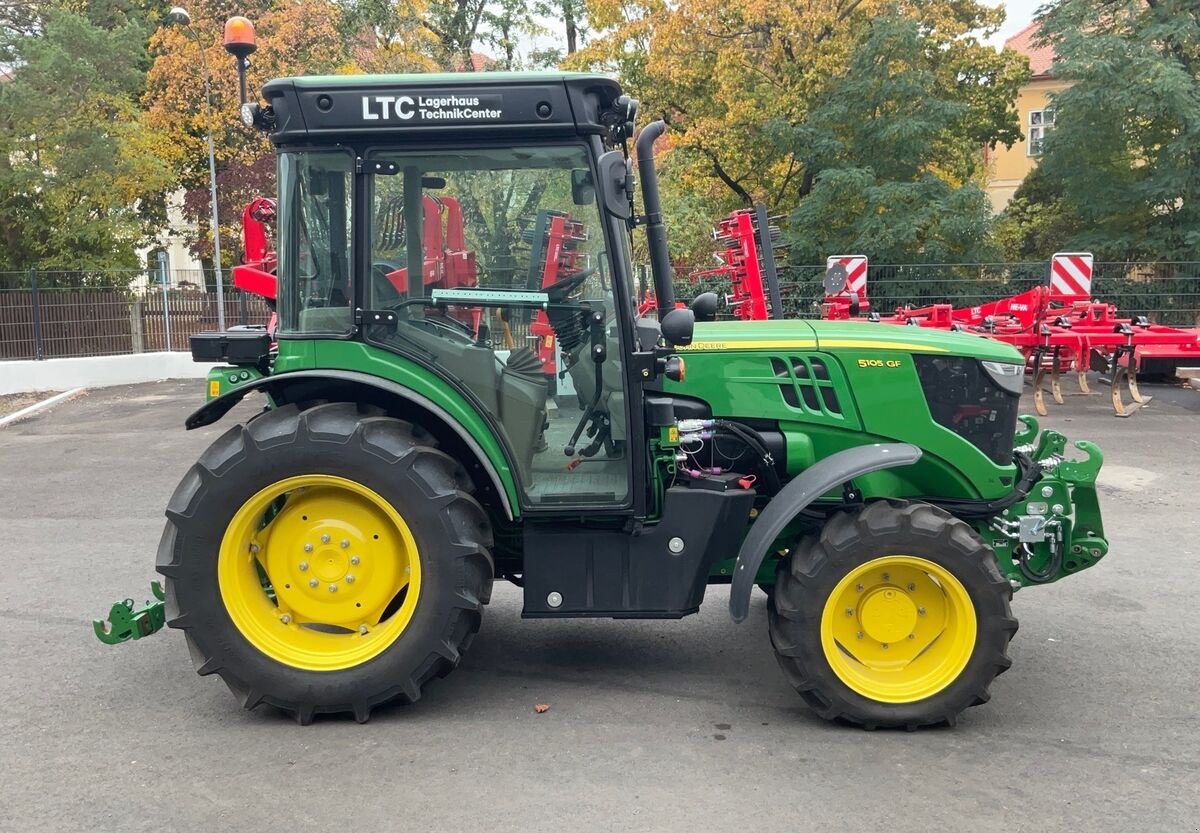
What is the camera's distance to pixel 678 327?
3.78m

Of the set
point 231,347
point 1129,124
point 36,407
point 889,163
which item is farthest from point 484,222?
point 1129,124

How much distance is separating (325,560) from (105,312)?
15.0 metres

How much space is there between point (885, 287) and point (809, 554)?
45.7 feet

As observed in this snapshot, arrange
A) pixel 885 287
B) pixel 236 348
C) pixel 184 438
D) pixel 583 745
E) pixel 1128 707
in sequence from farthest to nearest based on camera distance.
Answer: pixel 885 287 → pixel 184 438 → pixel 236 348 → pixel 1128 707 → pixel 583 745

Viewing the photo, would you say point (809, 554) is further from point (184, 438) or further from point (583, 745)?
point (184, 438)

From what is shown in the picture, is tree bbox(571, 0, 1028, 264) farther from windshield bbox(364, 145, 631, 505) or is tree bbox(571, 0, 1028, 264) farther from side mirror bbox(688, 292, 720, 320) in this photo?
windshield bbox(364, 145, 631, 505)

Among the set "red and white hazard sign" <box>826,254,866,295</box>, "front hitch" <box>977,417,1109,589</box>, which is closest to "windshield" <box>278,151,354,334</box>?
"front hitch" <box>977,417,1109,589</box>

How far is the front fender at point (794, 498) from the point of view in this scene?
153 inches

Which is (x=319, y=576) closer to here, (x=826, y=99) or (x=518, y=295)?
(x=518, y=295)

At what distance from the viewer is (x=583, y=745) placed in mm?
3863

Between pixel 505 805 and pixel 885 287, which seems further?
pixel 885 287

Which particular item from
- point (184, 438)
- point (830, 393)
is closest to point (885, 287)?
point (184, 438)

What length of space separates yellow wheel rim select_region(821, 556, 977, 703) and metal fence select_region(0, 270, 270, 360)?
14460 millimetres

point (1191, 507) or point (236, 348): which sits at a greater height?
point (236, 348)
